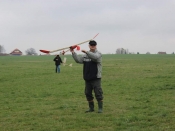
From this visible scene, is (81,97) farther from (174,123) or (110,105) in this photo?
(174,123)

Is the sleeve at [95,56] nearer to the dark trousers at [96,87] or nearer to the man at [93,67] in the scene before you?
the man at [93,67]

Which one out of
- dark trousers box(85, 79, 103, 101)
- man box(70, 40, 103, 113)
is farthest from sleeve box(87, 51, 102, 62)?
dark trousers box(85, 79, 103, 101)

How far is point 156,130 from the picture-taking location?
6.93 m

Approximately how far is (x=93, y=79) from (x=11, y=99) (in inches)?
191

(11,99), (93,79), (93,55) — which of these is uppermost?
(93,55)

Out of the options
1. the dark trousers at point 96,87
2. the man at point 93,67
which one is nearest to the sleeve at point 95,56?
the man at point 93,67

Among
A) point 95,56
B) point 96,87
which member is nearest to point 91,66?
point 95,56

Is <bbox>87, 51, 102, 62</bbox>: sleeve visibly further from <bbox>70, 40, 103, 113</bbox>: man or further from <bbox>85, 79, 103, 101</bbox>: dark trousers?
<bbox>85, 79, 103, 101</bbox>: dark trousers

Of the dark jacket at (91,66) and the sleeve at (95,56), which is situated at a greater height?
the sleeve at (95,56)

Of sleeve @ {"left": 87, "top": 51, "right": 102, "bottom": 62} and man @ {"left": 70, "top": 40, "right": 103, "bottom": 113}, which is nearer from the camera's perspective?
sleeve @ {"left": 87, "top": 51, "right": 102, "bottom": 62}

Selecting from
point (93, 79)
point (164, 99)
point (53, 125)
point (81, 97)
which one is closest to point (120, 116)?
point (93, 79)

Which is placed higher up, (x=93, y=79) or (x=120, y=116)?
(x=93, y=79)

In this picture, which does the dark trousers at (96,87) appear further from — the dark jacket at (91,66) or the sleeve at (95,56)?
the sleeve at (95,56)

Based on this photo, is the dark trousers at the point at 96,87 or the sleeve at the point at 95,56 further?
the dark trousers at the point at 96,87
